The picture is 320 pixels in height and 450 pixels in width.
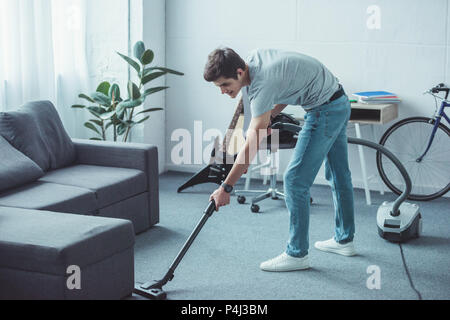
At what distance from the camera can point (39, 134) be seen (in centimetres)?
384

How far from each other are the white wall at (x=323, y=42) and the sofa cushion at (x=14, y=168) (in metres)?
2.08

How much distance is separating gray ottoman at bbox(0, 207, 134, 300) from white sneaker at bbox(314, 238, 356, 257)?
1.21m

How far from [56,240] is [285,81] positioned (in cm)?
125

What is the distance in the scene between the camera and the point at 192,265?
333cm

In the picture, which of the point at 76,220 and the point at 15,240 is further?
the point at 76,220

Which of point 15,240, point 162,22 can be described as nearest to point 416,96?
point 162,22

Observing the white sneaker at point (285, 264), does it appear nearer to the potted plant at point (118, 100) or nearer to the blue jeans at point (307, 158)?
the blue jeans at point (307, 158)

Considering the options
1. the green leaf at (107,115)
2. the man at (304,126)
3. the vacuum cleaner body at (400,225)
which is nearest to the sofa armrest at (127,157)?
the green leaf at (107,115)

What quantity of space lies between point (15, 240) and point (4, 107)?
1.81 m

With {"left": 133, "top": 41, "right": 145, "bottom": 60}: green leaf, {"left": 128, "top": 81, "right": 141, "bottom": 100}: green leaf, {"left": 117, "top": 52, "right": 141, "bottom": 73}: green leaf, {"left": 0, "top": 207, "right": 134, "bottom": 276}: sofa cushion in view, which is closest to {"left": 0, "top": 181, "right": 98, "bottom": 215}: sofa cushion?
{"left": 0, "top": 207, "right": 134, "bottom": 276}: sofa cushion

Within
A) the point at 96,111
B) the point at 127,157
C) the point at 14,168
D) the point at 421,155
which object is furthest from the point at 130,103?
the point at 421,155

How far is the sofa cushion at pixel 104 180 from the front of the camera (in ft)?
11.8

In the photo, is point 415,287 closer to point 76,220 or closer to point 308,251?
point 308,251

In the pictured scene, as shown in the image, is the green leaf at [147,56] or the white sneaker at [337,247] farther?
the green leaf at [147,56]
